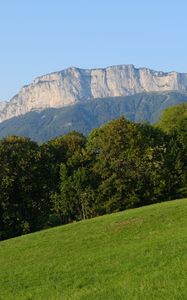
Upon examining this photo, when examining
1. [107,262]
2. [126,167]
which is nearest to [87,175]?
[126,167]

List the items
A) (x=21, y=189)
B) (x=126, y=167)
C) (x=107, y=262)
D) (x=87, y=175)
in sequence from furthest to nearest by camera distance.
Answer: (x=87, y=175) → (x=126, y=167) → (x=21, y=189) → (x=107, y=262)

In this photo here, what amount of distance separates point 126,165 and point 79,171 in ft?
24.2

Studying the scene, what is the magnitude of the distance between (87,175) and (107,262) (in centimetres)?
5619

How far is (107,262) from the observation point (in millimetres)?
23531

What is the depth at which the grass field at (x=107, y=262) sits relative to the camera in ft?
55.6

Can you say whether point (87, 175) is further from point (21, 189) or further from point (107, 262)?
point (107, 262)

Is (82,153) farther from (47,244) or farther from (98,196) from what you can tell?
(47,244)

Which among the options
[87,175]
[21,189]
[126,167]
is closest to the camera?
[21,189]

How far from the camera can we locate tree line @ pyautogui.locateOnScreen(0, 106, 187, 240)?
240 feet

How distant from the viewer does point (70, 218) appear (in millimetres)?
85062

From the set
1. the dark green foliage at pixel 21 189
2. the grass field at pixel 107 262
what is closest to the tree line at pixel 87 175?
the dark green foliage at pixel 21 189

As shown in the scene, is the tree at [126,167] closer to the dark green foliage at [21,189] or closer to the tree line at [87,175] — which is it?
the tree line at [87,175]

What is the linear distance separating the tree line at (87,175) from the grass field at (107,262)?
30.6 meters

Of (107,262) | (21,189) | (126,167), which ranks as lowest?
(21,189)
